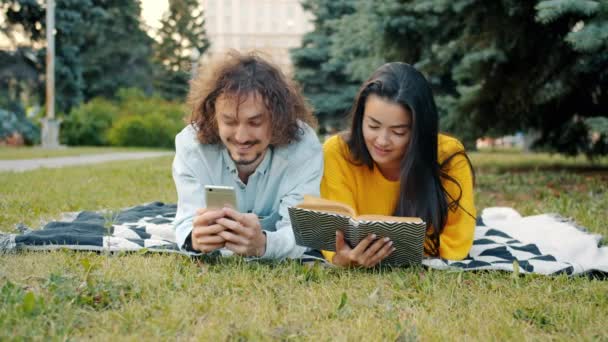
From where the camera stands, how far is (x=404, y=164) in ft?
9.38

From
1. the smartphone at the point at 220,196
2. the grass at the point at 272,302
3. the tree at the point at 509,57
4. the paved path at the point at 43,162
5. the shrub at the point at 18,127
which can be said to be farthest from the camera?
the shrub at the point at 18,127

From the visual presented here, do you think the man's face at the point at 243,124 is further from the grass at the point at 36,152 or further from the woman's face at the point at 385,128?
the grass at the point at 36,152

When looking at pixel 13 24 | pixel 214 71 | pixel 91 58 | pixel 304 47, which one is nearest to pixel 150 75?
pixel 91 58

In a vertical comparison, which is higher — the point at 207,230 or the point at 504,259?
the point at 207,230

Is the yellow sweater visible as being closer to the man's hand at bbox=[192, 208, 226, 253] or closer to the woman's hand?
the woman's hand

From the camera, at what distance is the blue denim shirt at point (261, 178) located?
2.79 meters

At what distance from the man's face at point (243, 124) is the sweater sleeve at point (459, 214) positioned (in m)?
1.00

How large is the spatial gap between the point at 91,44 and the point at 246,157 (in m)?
26.2

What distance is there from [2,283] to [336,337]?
1333 mm

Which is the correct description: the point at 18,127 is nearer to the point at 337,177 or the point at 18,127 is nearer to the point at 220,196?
the point at 337,177

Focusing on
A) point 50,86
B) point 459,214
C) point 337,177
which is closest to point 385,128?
point 337,177

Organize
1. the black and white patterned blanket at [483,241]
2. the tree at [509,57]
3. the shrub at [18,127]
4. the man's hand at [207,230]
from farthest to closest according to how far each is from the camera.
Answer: the shrub at [18,127]
the tree at [509,57]
the black and white patterned blanket at [483,241]
the man's hand at [207,230]

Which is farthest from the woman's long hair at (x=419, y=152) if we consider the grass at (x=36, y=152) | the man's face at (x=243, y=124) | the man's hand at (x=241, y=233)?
the grass at (x=36, y=152)

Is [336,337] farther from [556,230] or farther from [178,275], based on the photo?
[556,230]
